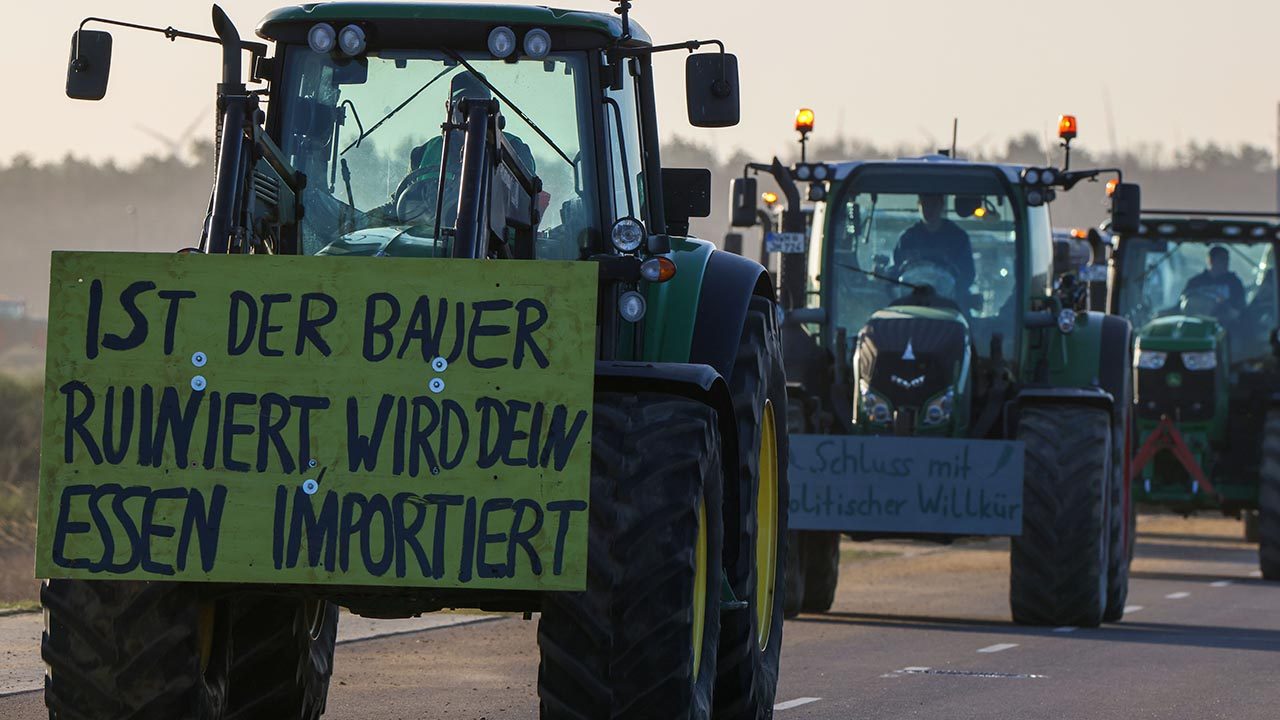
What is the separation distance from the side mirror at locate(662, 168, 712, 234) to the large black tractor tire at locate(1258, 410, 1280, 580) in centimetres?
1077

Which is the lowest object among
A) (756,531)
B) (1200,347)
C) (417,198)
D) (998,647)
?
(998,647)

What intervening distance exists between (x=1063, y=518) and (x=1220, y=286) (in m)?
8.20

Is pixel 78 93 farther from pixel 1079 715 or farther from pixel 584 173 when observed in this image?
pixel 1079 715

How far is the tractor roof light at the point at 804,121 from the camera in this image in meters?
17.5

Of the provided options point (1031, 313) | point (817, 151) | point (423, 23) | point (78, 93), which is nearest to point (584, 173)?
A: point (423, 23)

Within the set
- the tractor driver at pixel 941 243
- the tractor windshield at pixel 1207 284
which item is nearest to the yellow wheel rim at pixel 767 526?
the tractor driver at pixel 941 243

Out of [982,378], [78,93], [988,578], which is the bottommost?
[988,578]

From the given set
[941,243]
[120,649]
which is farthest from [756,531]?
[941,243]

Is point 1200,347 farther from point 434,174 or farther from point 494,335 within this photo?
point 494,335

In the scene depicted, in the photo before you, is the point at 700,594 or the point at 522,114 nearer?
the point at 700,594

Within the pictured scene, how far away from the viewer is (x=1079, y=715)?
1122 cm

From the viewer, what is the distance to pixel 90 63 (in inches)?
368

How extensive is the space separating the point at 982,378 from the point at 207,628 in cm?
936

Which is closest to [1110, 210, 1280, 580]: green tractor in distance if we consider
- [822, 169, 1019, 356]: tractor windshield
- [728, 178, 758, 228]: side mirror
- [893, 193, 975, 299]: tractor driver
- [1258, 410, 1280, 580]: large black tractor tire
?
[1258, 410, 1280, 580]: large black tractor tire
